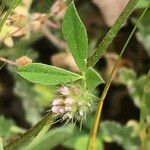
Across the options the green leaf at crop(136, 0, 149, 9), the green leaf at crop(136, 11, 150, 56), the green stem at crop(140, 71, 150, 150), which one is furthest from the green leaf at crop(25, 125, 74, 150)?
the green leaf at crop(136, 11, 150, 56)

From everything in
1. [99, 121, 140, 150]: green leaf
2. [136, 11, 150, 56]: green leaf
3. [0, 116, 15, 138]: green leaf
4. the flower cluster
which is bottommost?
[99, 121, 140, 150]: green leaf

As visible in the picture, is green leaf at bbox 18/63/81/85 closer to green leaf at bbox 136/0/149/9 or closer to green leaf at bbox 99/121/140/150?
green leaf at bbox 136/0/149/9

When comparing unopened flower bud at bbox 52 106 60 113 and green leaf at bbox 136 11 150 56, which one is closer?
unopened flower bud at bbox 52 106 60 113

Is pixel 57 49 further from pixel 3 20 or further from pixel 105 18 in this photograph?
pixel 3 20

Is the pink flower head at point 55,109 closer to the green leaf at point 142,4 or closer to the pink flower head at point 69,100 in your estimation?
the pink flower head at point 69,100

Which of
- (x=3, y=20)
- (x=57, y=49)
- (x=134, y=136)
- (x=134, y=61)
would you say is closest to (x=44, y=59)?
(x=57, y=49)

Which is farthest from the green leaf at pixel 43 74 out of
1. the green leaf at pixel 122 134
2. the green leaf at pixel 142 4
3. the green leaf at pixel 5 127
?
the green leaf at pixel 122 134

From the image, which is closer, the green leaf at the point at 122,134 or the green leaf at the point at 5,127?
the green leaf at the point at 5,127
